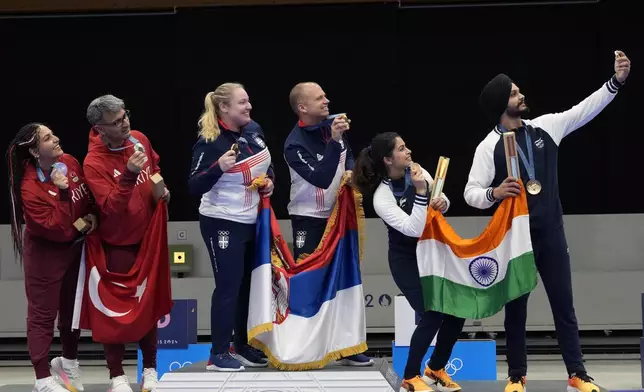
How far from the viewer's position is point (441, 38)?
29.1ft

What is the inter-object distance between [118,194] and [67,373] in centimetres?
120

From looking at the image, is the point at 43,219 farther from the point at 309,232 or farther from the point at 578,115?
the point at 578,115

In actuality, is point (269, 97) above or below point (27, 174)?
above

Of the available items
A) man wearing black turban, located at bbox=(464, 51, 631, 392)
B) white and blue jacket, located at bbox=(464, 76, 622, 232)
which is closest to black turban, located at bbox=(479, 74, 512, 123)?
man wearing black turban, located at bbox=(464, 51, 631, 392)

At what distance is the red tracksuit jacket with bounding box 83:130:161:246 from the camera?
493cm

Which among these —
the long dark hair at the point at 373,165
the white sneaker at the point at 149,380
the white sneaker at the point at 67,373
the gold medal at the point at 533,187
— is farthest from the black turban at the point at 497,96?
the white sneaker at the point at 67,373

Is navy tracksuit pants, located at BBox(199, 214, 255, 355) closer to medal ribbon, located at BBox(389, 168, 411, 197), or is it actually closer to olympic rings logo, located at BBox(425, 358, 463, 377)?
medal ribbon, located at BBox(389, 168, 411, 197)

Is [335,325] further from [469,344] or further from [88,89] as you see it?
[88,89]

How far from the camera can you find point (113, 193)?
4863mm

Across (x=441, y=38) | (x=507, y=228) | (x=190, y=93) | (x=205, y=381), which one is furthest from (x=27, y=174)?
(x=441, y=38)

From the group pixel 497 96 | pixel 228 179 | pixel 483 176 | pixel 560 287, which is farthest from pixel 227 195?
pixel 560 287

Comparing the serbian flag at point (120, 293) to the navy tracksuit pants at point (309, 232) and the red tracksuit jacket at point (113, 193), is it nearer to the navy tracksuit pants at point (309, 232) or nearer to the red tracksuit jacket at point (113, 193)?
the red tracksuit jacket at point (113, 193)

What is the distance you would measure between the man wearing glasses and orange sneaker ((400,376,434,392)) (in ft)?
4.35

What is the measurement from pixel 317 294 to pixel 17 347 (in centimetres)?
476
